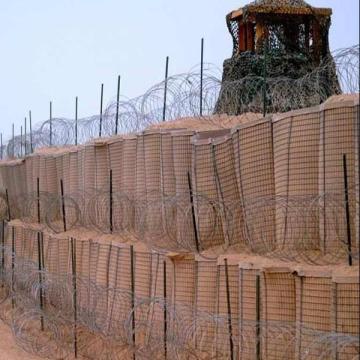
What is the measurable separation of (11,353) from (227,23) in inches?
335

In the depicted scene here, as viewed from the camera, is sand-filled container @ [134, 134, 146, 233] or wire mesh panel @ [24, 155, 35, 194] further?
wire mesh panel @ [24, 155, 35, 194]

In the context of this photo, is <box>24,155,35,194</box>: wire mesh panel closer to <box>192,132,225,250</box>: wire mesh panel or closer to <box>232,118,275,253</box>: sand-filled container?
<box>192,132,225,250</box>: wire mesh panel

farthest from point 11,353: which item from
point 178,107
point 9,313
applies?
point 178,107

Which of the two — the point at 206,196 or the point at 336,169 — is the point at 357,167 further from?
the point at 206,196

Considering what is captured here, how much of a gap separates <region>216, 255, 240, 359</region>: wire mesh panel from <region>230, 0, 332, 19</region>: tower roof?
8308 millimetres

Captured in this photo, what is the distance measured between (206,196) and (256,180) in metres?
1.01

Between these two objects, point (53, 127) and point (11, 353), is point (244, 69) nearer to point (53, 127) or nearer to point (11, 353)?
point (53, 127)

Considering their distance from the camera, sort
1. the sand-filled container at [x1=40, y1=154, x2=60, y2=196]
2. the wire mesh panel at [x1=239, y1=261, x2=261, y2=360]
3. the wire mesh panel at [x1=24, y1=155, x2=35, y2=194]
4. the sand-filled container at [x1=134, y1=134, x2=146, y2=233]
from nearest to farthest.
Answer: the wire mesh panel at [x1=239, y1=261, x2=261, y2=360] < the sand-filled container at [x1=134, y1=134, x2=146, y2=233] < the sand-filled container at [x1=40, y1=154, x2=60, y2=196] < the wire mesh panel at [x1=24, y1=155, x2=35, y2=194]

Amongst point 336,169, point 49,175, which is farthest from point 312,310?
point 49,175

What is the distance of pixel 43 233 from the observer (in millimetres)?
13469

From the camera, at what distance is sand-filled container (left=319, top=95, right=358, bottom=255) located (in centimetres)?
682

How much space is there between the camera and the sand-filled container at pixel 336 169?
682 cm

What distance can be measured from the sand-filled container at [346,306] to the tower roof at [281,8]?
9644mm

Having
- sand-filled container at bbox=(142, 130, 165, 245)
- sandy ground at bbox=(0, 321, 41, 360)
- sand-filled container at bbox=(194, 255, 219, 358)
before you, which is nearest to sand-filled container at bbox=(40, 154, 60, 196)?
sandy ground at bbox=(0, 321, 41, 360)
